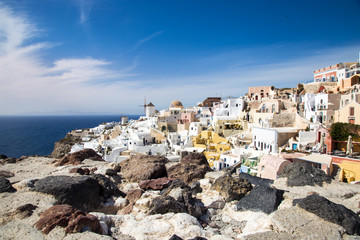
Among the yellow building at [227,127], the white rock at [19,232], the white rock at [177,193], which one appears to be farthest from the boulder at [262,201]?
the yellow building at [227,127]

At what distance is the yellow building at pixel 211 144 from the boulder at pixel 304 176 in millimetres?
12822

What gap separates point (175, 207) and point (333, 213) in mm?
5037

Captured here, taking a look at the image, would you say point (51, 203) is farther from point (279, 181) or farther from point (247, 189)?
point (279, 181)

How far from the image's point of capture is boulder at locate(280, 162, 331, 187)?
11.2 meters

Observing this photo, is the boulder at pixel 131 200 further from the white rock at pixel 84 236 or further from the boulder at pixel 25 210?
the boulder at pixel 25 210

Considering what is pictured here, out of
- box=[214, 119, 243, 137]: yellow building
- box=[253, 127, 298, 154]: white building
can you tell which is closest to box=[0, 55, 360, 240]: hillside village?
box=[253, 127, 298, 154]: white building

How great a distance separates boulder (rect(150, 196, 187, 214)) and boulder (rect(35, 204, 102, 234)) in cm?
206

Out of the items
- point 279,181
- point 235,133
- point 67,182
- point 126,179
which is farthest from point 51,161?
point 235,133

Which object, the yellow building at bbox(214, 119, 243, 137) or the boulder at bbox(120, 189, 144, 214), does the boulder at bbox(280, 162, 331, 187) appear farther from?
the yellow building at bbox(214, 119, 243, 137)

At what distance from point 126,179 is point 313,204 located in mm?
9523

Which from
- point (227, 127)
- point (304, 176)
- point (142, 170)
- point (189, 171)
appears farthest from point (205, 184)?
point (227, 127)

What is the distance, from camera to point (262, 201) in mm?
8148

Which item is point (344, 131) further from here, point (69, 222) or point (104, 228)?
point (69, 222)

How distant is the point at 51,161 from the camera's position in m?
16.3
